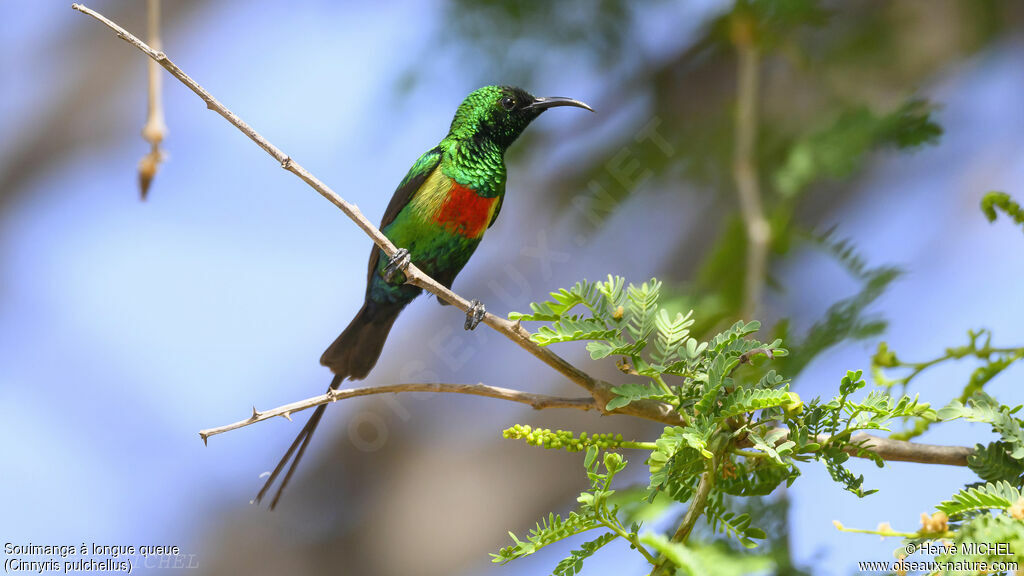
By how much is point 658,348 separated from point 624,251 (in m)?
2.14

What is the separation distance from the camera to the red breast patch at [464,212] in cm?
158

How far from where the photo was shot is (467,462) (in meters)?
3.30

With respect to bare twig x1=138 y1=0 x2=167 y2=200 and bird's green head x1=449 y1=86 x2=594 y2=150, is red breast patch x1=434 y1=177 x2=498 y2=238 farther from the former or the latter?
bare twig x1=138 y1=0 x2=167 y2=200

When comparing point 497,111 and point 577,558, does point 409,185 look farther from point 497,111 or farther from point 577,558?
point 577,558

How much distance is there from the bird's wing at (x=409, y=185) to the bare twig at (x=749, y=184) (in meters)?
0.80

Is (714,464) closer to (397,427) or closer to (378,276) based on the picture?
(378,276)

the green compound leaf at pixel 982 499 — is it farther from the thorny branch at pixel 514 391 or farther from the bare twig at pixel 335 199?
the bare twig at pixel 335 199

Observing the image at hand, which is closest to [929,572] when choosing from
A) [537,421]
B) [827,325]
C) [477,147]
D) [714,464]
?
[714,464]

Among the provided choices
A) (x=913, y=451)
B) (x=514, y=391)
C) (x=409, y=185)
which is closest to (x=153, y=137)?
(x=409, y=185)

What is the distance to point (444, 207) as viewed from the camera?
5.18 feet

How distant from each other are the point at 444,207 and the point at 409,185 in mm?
112

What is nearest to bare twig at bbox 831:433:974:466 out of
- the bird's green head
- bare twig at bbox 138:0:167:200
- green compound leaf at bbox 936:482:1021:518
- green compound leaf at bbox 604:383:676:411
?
green compound leaf at bbox 936:482:1021:518

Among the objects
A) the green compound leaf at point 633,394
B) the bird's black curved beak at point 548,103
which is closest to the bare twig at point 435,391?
the green compound leaf at point 633,394

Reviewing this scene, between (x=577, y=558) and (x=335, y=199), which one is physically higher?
(x=335, y=199)
